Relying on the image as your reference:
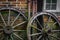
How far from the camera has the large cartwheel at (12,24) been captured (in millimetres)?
5551

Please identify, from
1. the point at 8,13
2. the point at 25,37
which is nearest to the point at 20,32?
the point at 25,37

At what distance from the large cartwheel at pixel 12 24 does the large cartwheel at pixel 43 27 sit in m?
0.24

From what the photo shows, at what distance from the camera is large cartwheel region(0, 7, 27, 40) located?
5.55 meters

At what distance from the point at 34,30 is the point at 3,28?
0.88 m

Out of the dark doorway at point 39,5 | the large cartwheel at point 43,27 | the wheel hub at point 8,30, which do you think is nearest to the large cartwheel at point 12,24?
the wheel hub at point 8,30

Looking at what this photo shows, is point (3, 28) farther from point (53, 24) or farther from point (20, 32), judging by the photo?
point (53, 24)

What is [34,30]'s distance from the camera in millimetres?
5855

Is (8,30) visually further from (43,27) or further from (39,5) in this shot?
(39,5)

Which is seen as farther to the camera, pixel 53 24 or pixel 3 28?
pixel 53 24

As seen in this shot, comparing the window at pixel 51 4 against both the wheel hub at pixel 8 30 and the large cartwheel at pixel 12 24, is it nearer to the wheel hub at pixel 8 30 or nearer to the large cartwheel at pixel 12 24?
the large cartwheel at pixel 12 24

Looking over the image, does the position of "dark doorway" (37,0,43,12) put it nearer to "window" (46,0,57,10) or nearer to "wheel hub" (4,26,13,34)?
"window" (46,0,57,10)

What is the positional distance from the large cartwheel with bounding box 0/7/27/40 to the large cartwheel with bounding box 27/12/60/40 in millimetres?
238

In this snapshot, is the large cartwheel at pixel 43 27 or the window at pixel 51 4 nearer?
the large cartwheel at pixel 43 27

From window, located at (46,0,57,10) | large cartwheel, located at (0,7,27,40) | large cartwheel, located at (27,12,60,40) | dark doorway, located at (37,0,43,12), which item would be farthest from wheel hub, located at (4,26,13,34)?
window, located at (46,0,57,10)
